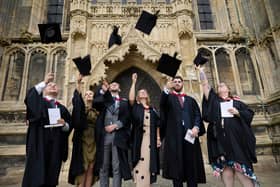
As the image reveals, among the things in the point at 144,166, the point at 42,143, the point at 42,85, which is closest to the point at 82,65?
the point at 42,85

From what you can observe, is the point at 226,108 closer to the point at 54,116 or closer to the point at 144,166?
the point at 144,166

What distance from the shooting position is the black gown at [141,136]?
3.11 m

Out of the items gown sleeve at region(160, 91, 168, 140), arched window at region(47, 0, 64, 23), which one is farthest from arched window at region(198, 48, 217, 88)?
arched window at region(47, 0, 64, 23)

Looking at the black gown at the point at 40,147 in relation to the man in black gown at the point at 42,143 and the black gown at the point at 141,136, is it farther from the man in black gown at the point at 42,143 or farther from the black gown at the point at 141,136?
the black gown at the point at 141,136

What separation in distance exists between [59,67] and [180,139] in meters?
7.35

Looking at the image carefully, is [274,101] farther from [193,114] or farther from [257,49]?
[193,114]

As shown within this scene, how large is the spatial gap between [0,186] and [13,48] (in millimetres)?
5846

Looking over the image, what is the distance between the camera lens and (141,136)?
3.25 metres

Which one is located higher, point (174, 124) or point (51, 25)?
point (51, 25)

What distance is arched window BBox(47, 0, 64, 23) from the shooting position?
10047mm

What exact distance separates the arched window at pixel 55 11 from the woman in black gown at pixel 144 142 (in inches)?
351

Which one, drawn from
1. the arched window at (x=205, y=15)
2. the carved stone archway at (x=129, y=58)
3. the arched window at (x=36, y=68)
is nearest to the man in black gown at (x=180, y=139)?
the carved stone archway at (x=129, y=58)

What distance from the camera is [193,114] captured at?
3.27 m

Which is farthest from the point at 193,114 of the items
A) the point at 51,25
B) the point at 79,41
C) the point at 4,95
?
the point at 4,95
